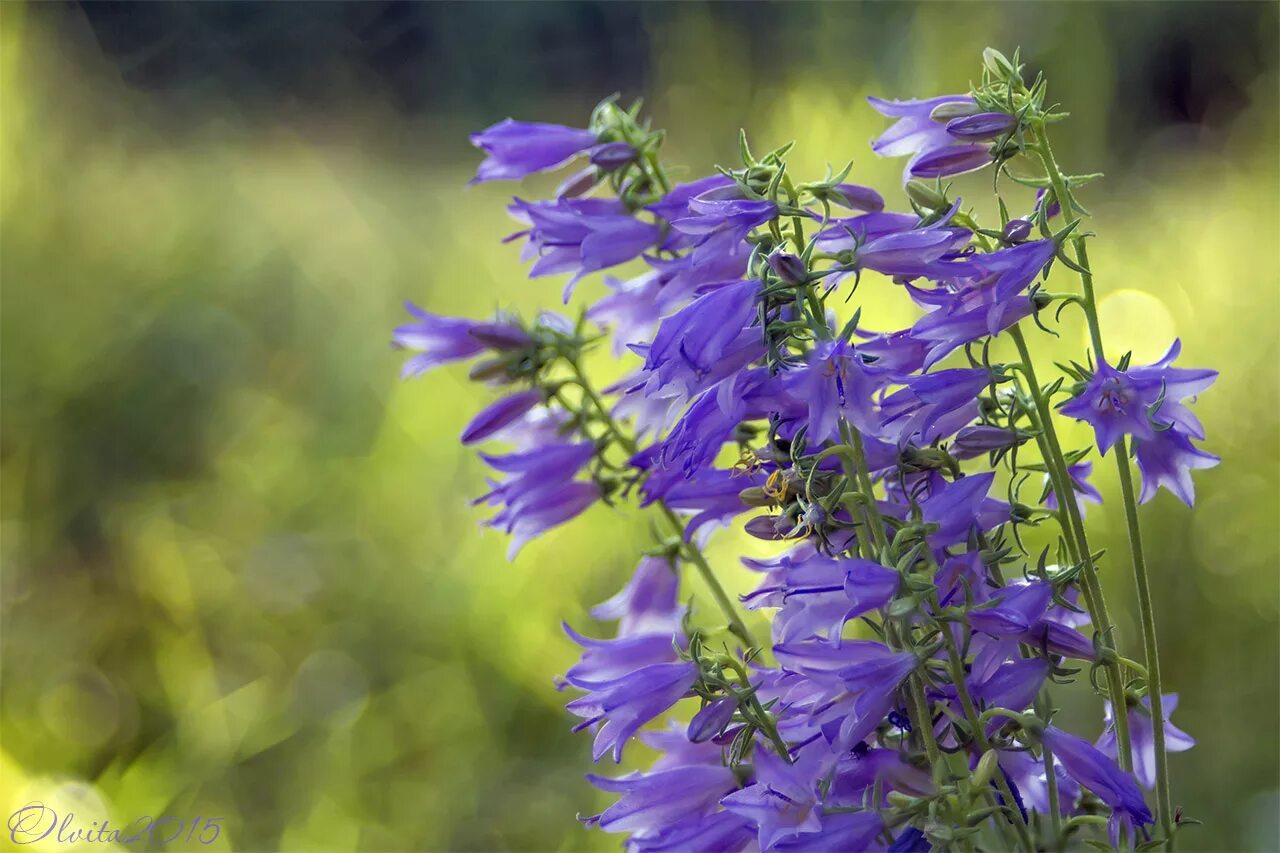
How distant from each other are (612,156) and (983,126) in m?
0.18

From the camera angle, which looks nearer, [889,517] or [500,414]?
[889,517]

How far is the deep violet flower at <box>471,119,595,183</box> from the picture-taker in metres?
0.58

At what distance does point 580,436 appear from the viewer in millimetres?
625

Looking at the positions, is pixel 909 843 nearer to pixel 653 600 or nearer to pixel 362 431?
pixel 653 600

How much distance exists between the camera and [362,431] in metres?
1.80

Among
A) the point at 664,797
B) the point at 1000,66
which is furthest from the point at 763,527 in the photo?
the point at 1000,66

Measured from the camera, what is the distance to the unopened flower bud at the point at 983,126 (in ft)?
1.40

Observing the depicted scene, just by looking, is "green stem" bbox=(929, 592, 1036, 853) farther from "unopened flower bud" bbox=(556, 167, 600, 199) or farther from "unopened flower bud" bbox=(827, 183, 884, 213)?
"unopened flower bud" bbox=(556, 167, 600, 199)

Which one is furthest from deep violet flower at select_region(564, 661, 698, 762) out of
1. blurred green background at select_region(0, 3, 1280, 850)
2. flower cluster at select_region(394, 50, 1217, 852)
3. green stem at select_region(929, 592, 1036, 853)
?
blurred green background at select_region(0, 3, 1280, 850)

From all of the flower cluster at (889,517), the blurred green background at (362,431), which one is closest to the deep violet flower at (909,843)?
the flower cluster at (889,517)

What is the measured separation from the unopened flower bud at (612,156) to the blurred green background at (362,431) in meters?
0.93

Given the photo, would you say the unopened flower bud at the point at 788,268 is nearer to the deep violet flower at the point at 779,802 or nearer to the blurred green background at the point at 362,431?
the deep violet flower at the point at 779,802

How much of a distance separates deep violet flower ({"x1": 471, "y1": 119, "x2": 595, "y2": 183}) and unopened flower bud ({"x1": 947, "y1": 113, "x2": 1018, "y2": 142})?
0.72 ft

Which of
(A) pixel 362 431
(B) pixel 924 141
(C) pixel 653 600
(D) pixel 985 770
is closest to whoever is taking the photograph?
(D) pixel 985 770
